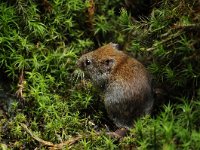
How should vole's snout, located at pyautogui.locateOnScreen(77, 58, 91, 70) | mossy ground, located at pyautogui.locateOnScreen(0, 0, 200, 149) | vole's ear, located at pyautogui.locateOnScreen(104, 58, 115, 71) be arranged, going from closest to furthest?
mossy ground, located at pyautogui.locateOnScreen(0, 0, 200, 149), vole's ear, located at pyautogui.locateOnScreen(104, 58, 115, 71), vole's snout, located at pyautogui.locateOnScreen(77, 58, 91, 70)

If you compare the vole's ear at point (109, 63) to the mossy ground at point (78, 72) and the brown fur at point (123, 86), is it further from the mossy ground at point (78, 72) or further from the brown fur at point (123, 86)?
the mossy ground at point (78, 72)

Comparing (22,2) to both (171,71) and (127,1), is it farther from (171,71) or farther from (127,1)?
(171,71)

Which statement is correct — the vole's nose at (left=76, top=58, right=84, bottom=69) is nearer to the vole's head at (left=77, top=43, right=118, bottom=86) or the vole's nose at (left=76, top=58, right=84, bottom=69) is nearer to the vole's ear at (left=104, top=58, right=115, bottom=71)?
the vole's head at (left=77, top=43, right=118, bottom=86)

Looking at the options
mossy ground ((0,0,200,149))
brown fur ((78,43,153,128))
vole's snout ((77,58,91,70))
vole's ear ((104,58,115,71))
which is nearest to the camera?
mossy ground ((0,0,200,149))

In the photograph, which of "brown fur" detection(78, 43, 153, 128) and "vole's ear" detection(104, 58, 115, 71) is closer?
"brown fur" detection(78, 43, 153, 128)

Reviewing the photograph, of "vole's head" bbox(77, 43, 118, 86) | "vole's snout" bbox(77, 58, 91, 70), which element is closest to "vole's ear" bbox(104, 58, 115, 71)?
"vole's head" bbox(77, 43, 118, 86)

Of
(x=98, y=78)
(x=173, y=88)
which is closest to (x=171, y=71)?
(x=173, y=88)

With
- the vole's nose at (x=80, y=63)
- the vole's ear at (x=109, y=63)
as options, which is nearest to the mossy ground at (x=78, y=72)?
the vole's nose at (x=80, y=63)
